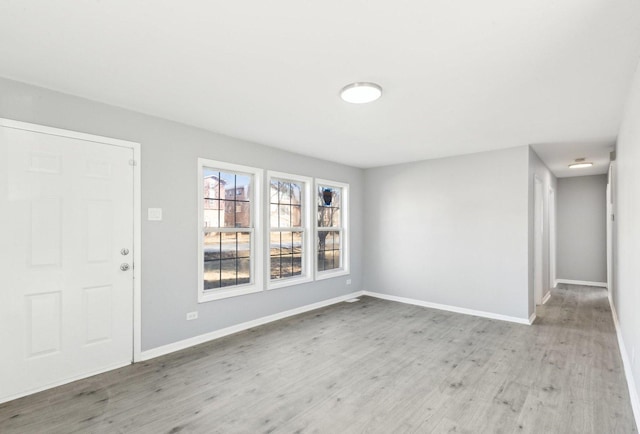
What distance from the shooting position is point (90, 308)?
290 cm

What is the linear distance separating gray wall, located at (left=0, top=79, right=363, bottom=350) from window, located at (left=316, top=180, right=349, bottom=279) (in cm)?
169

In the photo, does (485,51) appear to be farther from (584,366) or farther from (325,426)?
(584,366)

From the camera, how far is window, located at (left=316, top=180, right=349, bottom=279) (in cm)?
563

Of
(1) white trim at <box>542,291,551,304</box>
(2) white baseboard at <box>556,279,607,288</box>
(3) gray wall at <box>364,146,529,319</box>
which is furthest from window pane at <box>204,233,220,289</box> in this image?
(2) white baseboard at <box>556,279,607,288</box>

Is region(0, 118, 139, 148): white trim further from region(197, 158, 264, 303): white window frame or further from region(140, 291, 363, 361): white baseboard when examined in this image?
region(140, 291, 363, 361): white baseboard

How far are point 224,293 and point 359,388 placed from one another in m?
2.04

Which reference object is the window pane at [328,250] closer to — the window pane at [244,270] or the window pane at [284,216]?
the window pane at [284,216]

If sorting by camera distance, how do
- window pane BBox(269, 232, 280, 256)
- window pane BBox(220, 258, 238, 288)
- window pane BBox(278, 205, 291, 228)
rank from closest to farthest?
window pane BBox(220, 258, 238, 288) < window pane BBox(269, 232, 280, 256) < window pane BBox(278, 205, 291, 228)

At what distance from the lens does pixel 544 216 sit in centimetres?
580

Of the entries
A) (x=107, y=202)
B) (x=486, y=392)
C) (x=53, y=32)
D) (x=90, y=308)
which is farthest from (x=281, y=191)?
(x=486, y=392)

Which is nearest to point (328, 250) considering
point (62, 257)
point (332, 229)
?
point (332, 229)

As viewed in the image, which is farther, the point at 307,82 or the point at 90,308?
the point at 90,308

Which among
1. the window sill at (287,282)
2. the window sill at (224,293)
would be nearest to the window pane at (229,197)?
the window sill at (224,293)

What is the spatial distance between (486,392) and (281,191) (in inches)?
140
